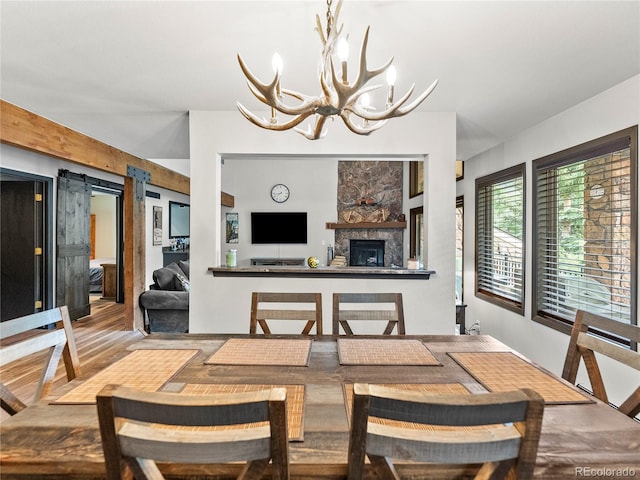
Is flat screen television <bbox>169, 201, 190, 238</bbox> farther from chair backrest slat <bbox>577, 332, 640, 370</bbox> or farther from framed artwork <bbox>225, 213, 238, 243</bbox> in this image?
chair backrest slat <bbox>577, 332, 640, 370</bbox>

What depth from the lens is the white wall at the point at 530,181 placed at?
2.47 m

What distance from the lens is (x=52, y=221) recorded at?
4.72m

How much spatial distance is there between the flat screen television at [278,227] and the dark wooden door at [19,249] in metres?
4.09

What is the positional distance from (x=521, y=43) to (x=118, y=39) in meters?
2.24

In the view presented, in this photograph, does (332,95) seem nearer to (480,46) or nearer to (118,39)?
(480,46)

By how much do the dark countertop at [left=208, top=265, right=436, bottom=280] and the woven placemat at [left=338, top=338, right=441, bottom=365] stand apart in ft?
4.08

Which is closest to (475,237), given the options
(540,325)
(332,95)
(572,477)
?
(540,325)

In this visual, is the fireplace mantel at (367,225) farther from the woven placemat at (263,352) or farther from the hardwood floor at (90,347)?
the woven placemat at (263,352)

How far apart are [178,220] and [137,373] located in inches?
274

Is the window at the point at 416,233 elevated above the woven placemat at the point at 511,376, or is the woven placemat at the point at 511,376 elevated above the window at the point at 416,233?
the window at the point at 416,233

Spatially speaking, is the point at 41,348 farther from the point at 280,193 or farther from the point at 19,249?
Result: the point at 280,193

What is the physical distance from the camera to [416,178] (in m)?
6.87

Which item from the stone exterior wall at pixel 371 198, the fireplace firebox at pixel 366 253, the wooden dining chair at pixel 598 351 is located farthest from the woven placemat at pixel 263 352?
the stone exterior wall at pixel 371 198

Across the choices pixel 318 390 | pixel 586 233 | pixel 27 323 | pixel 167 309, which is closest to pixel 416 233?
pixel 586 233
